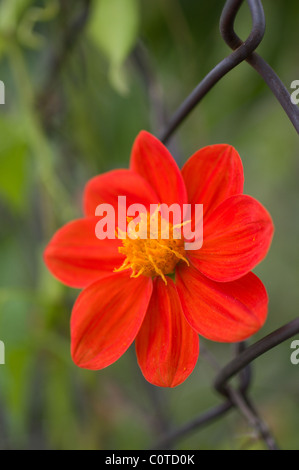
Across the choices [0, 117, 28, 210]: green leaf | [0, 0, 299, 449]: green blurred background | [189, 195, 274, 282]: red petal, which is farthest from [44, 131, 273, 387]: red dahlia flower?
[0, 117, 28, 210]: green leaf

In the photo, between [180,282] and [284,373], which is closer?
[180,282]

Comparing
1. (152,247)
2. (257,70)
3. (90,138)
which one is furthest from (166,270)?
(90,138)

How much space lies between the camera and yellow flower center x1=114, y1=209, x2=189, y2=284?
33 centimetres

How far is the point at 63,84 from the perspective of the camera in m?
0.63

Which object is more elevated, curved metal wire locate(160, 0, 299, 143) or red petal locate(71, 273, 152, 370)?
curved metal wire locate(160, 0, 299, 143)

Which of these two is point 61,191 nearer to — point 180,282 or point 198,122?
point 198,122

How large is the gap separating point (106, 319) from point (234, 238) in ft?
0.30

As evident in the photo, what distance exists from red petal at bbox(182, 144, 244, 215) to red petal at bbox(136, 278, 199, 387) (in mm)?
59

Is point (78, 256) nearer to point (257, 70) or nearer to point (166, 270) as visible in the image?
point (166, 270)

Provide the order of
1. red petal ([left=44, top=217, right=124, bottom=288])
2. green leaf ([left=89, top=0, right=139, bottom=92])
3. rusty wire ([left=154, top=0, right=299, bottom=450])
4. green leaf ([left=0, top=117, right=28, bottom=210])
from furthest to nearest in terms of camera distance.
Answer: green leaf ([left=0, top=117, right=28, bottom=210]), green leaf ([left=89, top=0, right=139, bottom=92]), red petal ([left=44, top=217, right=124, bottom=288]), rusty wire ([left=154, top=0, right=299, bottom=450])

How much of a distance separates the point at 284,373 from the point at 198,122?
48 centimetres

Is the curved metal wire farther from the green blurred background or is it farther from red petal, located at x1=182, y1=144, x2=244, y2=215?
the green blurred background

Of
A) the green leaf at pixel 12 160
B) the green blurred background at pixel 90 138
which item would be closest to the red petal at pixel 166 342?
the green blurred background at pixel 90 138
